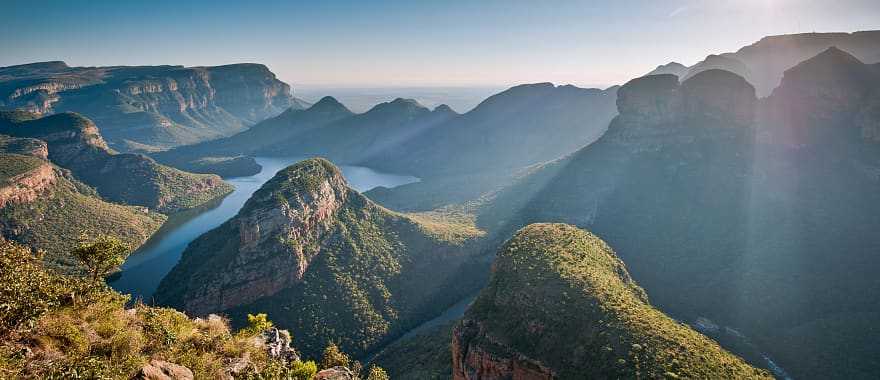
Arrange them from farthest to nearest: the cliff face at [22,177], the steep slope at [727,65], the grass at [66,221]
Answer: the steep slope at [727,65], the cliff face at [22,177], the grass at [66,221]

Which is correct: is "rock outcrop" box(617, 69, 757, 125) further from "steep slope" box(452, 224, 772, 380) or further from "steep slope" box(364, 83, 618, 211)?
"steep slope" box(452, 224, 772, 380)

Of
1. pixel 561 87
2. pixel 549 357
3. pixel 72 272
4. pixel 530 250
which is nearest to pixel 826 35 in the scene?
pixel 561 87

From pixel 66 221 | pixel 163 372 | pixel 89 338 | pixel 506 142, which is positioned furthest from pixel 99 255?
pixel 506 142

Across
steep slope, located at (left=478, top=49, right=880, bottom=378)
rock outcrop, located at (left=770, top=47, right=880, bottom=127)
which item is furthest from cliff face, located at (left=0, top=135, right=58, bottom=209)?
rock outcrop, located at (left=770, top=47, right=880, bottom=127)

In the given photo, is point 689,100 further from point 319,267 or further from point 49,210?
point 49,210

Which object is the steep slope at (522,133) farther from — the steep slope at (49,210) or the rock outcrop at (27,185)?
the rock outcrop at (27,185)

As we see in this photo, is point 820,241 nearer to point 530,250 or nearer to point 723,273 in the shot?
point 723,273

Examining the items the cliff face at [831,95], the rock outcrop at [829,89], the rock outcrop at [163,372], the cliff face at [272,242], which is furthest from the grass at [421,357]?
the rock outcrop at [829,89]

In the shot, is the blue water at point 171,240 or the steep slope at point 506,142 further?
the steep slope at point 506,142
